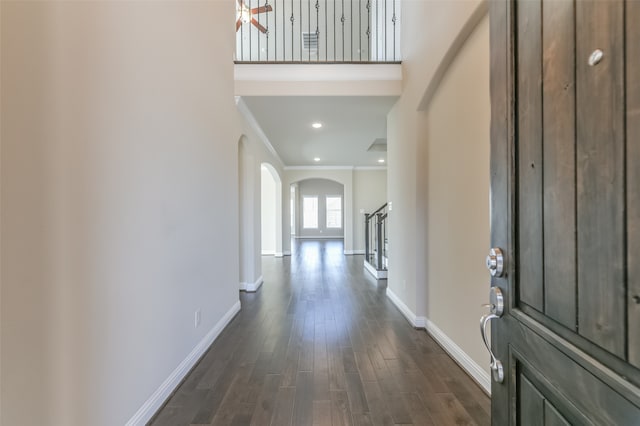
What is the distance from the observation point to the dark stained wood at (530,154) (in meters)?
0.75

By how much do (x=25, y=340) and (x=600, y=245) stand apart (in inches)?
65.3

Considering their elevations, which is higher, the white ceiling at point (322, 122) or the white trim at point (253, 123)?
the white ceiling at point (322, 122)

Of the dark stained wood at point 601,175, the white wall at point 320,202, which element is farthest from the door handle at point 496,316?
the white wall at point 320,202

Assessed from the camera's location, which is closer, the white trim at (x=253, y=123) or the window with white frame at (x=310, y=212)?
the white trim at (x=253, y=123)

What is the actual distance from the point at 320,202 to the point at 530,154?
43.1ft

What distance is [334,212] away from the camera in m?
13.9

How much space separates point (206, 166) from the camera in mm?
2631

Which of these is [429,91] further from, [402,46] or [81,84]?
[81,84]

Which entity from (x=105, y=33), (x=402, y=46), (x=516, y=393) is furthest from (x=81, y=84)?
(x=402, y=46)

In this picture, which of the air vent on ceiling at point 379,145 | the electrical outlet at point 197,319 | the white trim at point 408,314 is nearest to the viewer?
the electrical outlet at point 197,319

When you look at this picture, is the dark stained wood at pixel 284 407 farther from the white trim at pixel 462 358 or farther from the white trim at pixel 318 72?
the white trim at pixel 318 72

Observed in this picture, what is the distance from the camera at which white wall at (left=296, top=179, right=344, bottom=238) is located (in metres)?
13.8

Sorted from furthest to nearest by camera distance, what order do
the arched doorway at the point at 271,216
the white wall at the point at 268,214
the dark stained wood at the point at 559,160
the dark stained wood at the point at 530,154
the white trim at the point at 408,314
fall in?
the white wall at the point at 268,214
the arched doorway at the point at 271,216
the white trim at the point at 408,314
the dark stained wood at the point at 530,154
the dark stained wood at the point at 559,160

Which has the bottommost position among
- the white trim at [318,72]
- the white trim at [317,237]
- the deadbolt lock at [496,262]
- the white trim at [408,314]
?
the white trim at [317,237]
